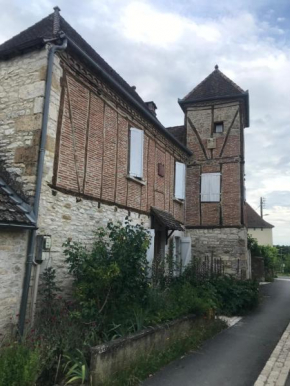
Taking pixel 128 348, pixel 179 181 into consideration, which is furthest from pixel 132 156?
pixel 128 348

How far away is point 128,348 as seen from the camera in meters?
4.46

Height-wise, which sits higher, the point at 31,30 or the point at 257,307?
the point at 31,30

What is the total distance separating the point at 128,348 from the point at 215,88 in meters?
11.7

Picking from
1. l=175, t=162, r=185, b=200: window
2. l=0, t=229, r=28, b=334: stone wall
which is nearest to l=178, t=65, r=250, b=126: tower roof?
l=175, t=162, r=185, b=200: window

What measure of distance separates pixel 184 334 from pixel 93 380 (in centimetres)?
258

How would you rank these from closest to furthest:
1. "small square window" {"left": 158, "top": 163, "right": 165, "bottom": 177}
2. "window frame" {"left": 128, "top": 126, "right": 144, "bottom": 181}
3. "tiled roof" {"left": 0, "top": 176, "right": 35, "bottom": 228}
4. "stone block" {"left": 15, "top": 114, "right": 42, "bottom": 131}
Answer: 1. "tiled roof" {"left": 0, "top": 176, "right": 35, "bottom": 228}
2. "stone block" {"left": 15, "top": 114, "right": 42, "bottom": 131}
3. "window frame" {"left": 128, "top": 126, "right": 144, "bottom": 181}
4. "small square window" {"left": 158, "top": 163, "right": 165, "bottom": 177}

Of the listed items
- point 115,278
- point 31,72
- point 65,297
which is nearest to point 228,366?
point 115,278

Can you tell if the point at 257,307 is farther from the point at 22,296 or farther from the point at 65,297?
the point at 22,296

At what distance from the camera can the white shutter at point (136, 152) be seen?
878cm

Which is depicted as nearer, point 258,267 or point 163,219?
point 163,219

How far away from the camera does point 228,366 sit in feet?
16.2

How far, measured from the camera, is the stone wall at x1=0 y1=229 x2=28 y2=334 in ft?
15.9

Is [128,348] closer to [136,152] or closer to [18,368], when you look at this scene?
[18,368]

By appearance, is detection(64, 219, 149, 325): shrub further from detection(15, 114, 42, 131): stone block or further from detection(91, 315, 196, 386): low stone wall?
detection(15, 114, 42, 131): stone block
